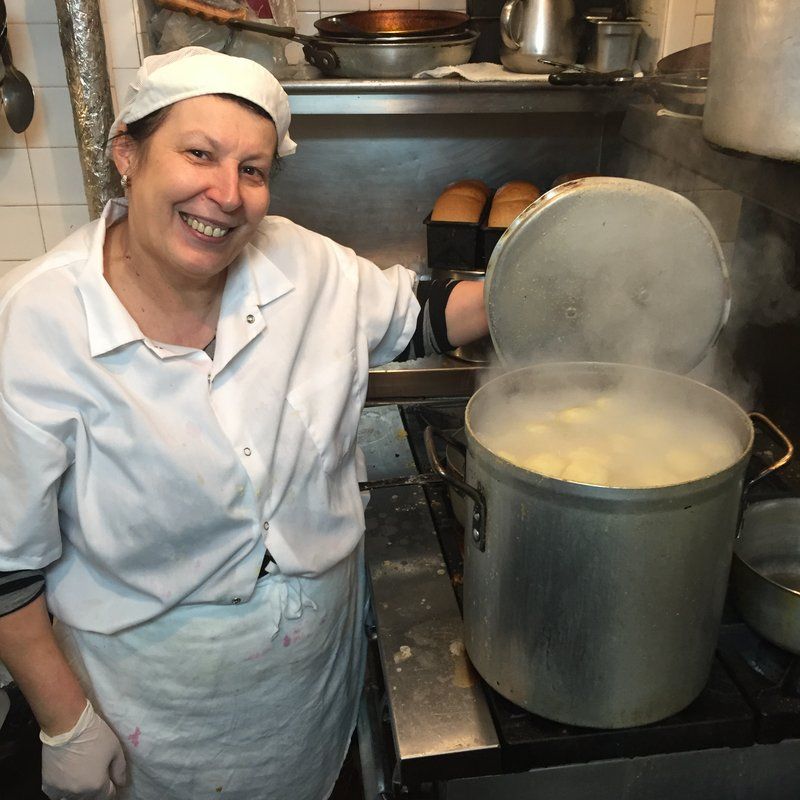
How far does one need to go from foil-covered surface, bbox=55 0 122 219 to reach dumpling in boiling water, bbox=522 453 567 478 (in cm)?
138

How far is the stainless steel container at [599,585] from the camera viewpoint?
30.5 inches

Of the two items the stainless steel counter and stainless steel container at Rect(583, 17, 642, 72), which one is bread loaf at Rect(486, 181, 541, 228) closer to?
stainless steel container at Rect(583, 17, 642, 72)

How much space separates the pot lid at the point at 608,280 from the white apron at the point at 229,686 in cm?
50

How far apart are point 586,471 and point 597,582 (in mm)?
145

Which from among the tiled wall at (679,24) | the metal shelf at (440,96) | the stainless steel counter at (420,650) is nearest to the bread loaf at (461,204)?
the metal shelf at (440,96)

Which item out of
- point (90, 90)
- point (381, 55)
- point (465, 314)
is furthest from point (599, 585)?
point (90, 90)

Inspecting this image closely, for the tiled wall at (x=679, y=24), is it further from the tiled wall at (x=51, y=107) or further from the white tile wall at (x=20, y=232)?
the white tile wall at (x=20, y=232)

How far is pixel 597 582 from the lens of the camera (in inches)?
31.6

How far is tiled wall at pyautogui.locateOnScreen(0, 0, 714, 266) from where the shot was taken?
1898 mm

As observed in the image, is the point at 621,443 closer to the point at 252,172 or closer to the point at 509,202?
the point at 252,172

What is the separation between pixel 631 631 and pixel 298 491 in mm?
518

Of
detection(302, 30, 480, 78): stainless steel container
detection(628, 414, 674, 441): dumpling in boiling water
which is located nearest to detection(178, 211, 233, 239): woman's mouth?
detection(628, 414, 674, 441): dumpling in boiling water

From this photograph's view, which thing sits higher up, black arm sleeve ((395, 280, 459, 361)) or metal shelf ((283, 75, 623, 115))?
metal shelf ((283, 75, 623, 115))

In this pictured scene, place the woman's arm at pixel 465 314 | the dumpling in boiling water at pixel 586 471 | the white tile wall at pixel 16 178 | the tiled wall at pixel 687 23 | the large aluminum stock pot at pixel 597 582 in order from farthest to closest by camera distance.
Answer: the white tile wall at pixel 16 178, the tiled wall at pixel 687 23, the woman's arm at pixel 465 314, the dumpling in boiling water at pixel 586 471, the large aluminum stock pot at pixel 597 582
